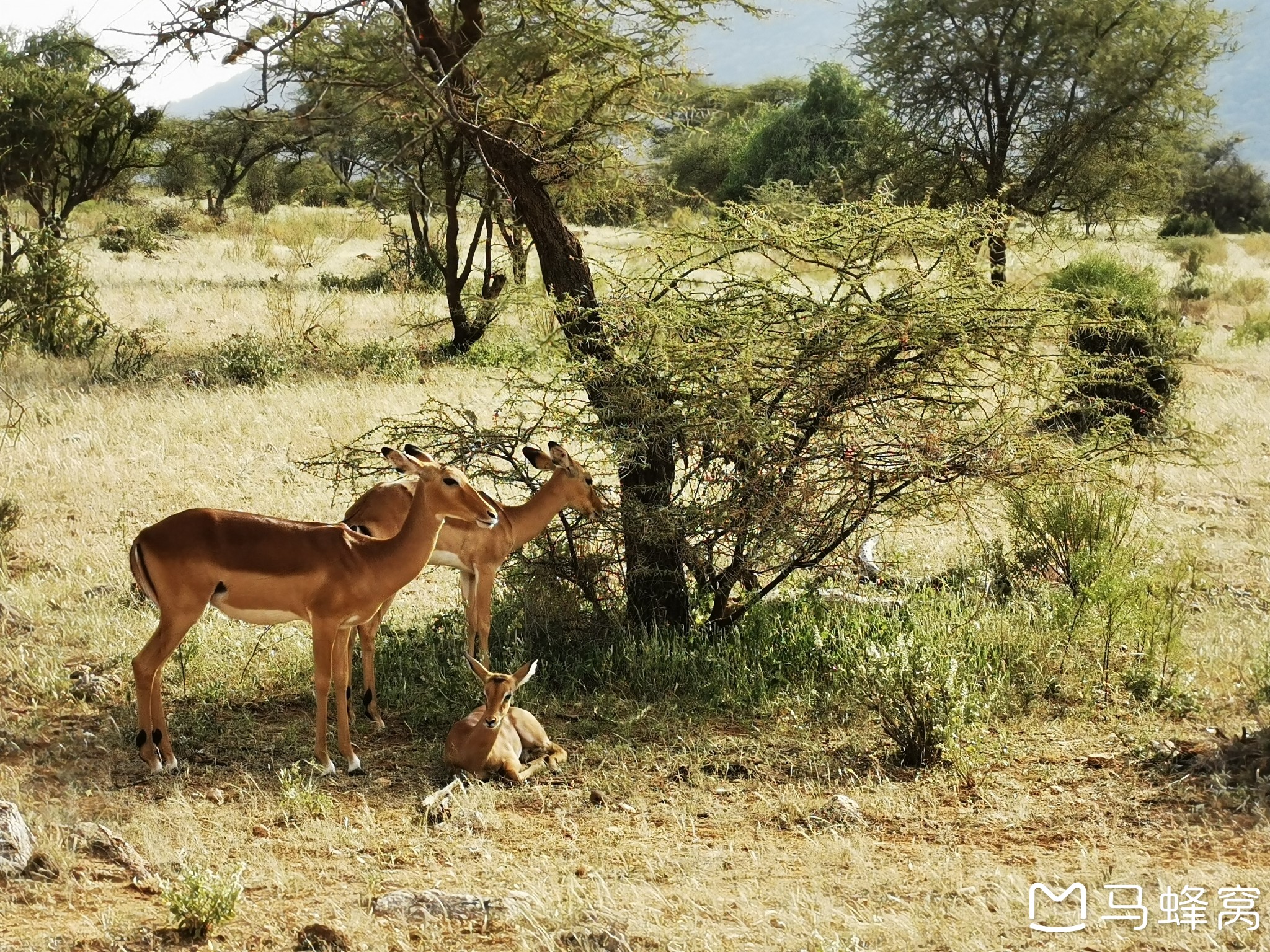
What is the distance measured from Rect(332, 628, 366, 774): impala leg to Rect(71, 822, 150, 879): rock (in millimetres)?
1179

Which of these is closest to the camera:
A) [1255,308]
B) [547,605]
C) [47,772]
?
[47,772]

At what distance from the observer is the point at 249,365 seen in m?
14.9

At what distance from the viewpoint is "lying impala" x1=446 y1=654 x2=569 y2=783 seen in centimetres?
583

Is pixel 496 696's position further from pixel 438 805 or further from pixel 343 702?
pixel 343 702

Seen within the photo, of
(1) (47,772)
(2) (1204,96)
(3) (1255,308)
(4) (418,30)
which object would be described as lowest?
(1) (47,772)

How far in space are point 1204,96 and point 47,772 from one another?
21.3 meters

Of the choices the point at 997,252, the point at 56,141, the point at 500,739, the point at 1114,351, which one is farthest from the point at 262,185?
the point at 500,739

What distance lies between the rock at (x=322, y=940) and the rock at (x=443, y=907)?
0.24 metres

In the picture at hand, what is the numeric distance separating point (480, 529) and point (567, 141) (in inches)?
142

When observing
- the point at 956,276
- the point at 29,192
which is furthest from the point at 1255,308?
the point at 29,192

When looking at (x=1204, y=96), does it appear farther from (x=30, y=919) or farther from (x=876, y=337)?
(x=30, y=919)

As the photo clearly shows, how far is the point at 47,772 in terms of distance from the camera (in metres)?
6.07

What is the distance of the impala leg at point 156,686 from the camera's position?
5953 mm

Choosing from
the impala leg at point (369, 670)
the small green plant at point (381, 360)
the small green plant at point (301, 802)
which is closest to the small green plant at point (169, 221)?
the small green plant at point (381, 360)
